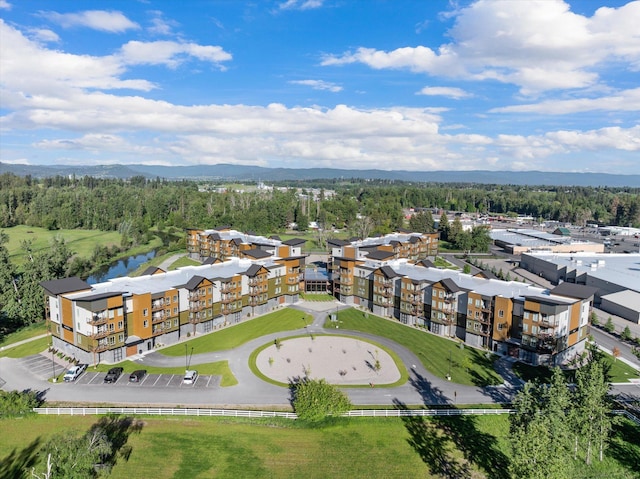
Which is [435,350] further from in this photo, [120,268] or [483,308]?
[120,268]

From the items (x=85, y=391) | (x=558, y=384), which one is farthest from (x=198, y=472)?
(x=558, y=384)

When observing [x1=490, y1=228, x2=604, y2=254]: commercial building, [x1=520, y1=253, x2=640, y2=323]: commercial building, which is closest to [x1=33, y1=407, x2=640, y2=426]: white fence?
[x1=520, y1=253, x2=640, y2=323]: commercial building

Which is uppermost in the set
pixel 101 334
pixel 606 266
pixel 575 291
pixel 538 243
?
pixel 575 291

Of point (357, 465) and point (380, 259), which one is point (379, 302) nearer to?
point (380, 259)

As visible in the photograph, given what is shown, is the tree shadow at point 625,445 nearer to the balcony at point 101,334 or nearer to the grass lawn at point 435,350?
the grass lawn at point 435,350

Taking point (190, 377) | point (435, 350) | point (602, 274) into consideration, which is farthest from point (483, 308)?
point (602, 274)

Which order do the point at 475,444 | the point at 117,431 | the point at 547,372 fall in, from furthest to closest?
the point at 547,372, the point at 117,431, the point at 475,444
